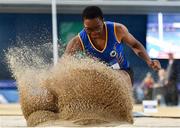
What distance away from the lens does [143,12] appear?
61.6 feet

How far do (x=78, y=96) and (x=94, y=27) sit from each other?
2.87ft

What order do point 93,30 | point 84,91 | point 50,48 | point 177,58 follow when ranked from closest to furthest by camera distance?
point 84,91 < point 93,30 < point 50,48 < point 177,58

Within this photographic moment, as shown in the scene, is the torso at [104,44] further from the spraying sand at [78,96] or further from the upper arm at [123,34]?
the spraying sand at [78,96]

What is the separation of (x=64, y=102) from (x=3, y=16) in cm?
1303

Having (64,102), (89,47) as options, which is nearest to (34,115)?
(64,102)

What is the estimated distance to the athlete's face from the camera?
6.48 metres

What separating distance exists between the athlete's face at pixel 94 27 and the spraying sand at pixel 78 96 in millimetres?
320

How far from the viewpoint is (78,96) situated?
607 cm

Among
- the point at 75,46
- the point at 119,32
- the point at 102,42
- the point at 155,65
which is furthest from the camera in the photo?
the point at 155,65

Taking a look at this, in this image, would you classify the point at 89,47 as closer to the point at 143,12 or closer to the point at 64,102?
the point at 64,102

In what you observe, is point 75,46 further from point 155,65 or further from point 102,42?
point 155,65

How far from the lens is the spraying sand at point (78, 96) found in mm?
5996

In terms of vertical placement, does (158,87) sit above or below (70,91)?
below

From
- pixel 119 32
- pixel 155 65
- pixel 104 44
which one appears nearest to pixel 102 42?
pixel 104 44
